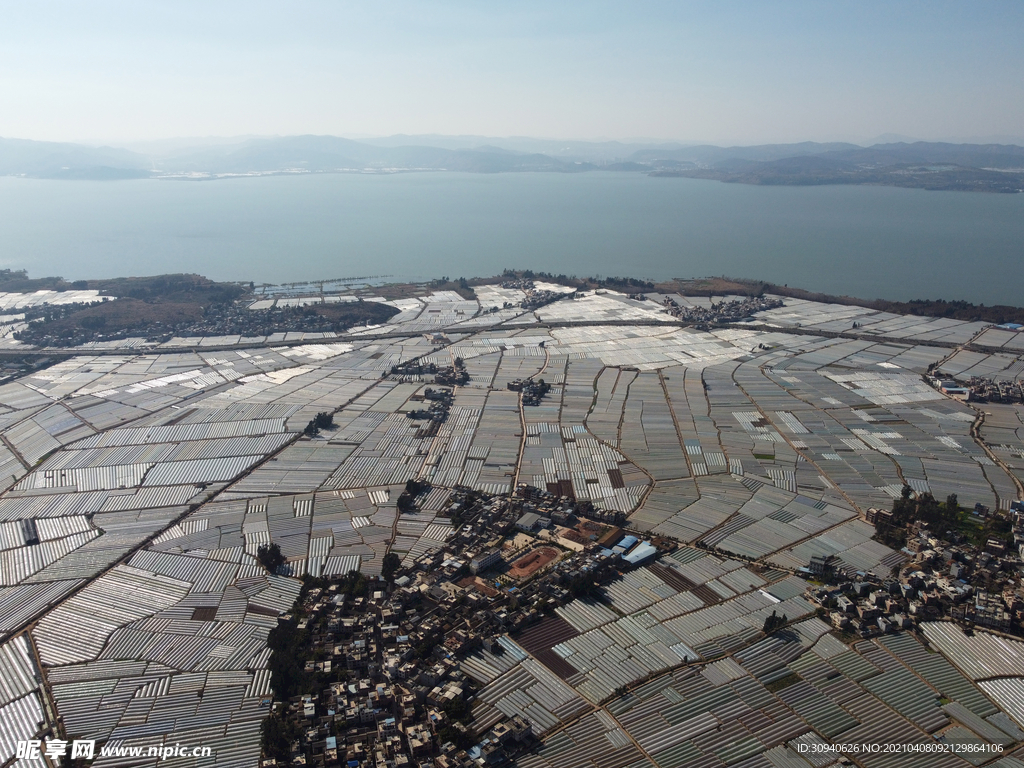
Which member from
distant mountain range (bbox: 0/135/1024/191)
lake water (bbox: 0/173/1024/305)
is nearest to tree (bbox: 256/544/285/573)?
lake water (bbox: 0/173/1024/305)

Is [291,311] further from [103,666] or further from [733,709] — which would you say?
[733,709]

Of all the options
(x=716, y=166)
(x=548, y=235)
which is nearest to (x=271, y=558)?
(x=548, y=235)

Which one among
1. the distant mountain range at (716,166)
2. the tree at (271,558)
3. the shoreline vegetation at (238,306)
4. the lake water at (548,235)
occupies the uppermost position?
the distant mountain range at (716,166)

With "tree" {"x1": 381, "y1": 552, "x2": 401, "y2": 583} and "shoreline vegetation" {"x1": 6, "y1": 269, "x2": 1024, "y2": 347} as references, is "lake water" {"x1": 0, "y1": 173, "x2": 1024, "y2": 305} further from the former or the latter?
"tree" {"x1": 381, "y1": 552, "x2": 401, "y2": 583}

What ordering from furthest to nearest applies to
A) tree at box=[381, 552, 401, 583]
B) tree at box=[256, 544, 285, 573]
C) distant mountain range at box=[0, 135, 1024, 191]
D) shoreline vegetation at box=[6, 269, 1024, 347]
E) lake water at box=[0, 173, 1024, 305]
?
distant mountain range at box=[0, 135, 1024, 191] < lake water at box=[0, 173, 1024, 305] < shoreline vegetation at box=[6, 269, 1024, 347] < tree at box=[256, 544, 285, 573] < tree at box=[381, 552, 401, 583]

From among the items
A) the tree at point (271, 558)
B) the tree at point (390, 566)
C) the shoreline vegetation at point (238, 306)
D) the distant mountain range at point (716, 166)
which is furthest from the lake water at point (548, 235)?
the tree at point (390, 566)

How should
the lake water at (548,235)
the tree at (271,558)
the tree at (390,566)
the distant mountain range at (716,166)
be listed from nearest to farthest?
the tree at (390,566) < the tree at (271,558) < the lake water at (548,235) < the distant mountain range at (716,166)

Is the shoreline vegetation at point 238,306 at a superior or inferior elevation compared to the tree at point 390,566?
superior

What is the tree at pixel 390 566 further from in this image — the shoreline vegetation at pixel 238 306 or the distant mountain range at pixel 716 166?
the distant mountain range at pixel 716 166
